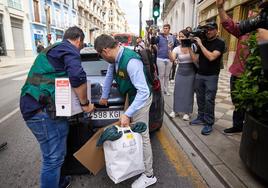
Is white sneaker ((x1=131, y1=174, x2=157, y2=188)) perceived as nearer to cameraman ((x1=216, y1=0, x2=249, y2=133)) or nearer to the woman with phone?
cameraman ((x1=216, y1=0, x2=249, y2=133))

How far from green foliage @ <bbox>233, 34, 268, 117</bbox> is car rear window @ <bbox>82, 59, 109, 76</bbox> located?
193 cm

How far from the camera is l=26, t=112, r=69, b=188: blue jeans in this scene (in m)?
2.02

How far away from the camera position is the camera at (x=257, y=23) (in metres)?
2.62

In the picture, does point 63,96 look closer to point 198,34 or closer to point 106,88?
point 106,88

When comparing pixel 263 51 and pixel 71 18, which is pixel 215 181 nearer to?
pixel 263 51

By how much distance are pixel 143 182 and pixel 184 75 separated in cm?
269

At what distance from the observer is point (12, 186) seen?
2.63 m

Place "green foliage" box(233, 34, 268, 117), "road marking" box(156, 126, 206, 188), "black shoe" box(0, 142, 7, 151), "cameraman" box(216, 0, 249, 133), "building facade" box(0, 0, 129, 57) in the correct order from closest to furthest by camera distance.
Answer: "green foliage" box(233, 34, 268, 117) < "road marking" box(156, 126, 206, 188) < "cameraman" box(216, 0, 249, 133) < "black shoe" box(0, 142, 7, 151) < "building facade" box(0, 0, 129, 57)

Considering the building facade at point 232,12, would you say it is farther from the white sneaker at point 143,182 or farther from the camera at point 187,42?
the white sneaker at point 143,182

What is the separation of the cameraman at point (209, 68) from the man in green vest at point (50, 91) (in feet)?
8.23

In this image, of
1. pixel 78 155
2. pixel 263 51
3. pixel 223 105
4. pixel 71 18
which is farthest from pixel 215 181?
pixel 71 18

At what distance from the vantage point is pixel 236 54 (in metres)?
3.74

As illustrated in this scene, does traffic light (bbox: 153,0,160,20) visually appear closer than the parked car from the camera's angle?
No

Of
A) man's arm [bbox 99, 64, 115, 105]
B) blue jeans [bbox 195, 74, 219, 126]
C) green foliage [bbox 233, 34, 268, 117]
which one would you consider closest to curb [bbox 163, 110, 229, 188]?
blue jeans [bbox 195, 74, 219, 126]
